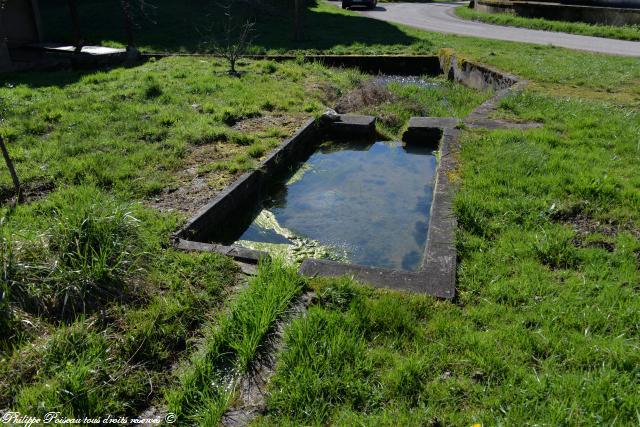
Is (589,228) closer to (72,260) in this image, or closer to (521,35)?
(72,260)

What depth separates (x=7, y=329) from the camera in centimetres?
300

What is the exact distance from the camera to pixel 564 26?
19.2m

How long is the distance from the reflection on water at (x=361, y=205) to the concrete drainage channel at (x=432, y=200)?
10.2 inches

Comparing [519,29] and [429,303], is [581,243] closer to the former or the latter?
[429,303]

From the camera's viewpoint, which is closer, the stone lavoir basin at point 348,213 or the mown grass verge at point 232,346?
the mown grass verge at point 232,346

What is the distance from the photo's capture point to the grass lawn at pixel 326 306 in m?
2.62

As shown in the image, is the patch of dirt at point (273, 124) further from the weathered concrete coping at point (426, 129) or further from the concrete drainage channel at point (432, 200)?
the weathered concrete coping at point (426, 129)

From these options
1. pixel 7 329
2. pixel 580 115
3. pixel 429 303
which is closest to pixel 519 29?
pixel 580 115

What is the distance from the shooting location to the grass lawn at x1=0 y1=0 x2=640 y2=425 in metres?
2.62

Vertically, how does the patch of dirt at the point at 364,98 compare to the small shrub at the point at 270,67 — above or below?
below

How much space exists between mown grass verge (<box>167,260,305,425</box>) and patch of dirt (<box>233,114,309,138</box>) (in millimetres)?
4195

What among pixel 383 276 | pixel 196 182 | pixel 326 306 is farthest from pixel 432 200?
pixel 196 182

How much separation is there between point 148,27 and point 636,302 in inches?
743

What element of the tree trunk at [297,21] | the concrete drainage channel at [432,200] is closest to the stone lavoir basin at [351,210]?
the concrete drainage channel at [432,200]
